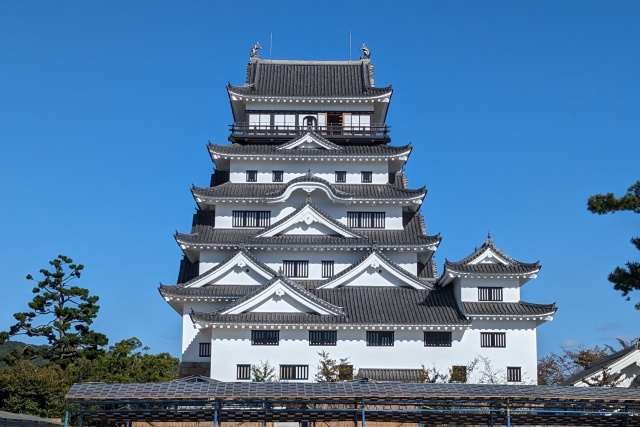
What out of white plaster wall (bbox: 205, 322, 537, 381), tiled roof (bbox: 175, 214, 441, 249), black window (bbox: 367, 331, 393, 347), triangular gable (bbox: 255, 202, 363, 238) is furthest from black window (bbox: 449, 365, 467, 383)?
triangular gable (bbox: 255, 202, 363, 238)

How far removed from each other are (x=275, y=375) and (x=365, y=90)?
18.4 m

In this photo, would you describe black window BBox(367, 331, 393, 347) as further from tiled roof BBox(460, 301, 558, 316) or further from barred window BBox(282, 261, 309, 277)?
barred window BBox(282, 261, 309, 277)

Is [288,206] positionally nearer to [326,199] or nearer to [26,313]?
[326,199]

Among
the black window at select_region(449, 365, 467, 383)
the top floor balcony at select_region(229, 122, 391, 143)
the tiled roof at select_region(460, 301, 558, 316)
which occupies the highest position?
the top floor balcony at select_region(229, 122, 391, 143)

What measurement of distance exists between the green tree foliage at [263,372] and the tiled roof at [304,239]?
6480 millimetres

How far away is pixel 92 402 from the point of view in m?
28.1

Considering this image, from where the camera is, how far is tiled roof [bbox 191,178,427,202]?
49.9 metres

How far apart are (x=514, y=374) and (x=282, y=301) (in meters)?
11.4

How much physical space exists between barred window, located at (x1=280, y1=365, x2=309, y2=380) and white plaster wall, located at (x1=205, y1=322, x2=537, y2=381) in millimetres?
196

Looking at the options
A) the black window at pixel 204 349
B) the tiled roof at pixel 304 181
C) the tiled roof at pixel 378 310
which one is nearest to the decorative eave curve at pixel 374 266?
the tiled roof at pixel 378 310

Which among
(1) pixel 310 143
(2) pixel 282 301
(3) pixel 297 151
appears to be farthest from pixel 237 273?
(1) pixel 310 143

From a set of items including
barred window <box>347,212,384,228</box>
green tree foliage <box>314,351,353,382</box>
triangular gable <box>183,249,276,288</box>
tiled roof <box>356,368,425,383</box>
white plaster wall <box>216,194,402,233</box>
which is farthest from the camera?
barred window <box>347,212,384,228</box>

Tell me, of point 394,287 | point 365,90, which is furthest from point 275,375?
point 365,90

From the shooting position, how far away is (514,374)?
148 feet
